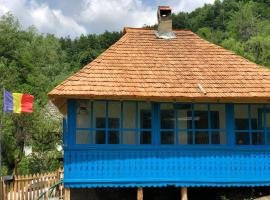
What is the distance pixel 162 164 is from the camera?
1265 centimetres

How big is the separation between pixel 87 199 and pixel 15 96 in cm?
509

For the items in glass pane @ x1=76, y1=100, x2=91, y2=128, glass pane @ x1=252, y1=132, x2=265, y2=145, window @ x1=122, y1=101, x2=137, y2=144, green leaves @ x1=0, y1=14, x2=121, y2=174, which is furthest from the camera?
green leaves @ x1=0, y1=14, x2=121, y2=174

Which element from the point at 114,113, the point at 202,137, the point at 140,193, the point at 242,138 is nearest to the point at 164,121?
the point at 202,137

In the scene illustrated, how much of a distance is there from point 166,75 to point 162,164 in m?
3.07

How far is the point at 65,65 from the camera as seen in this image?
2387 inches

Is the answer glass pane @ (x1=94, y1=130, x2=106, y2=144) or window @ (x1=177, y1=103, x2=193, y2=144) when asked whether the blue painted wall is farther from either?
glass pane @ (x1=94, y1=130, x2=106, y2=144)

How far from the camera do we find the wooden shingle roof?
40.5ft

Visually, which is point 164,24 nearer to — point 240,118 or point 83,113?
point 240,118

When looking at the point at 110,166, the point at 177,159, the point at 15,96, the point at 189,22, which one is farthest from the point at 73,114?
the point at 189,22

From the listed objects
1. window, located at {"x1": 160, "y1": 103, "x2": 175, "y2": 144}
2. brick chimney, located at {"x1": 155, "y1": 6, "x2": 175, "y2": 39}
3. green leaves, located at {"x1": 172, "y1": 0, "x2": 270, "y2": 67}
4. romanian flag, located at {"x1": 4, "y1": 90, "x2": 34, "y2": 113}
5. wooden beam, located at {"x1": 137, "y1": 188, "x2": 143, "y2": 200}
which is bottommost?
wooden beam, located at {"x1": 137, "y1": 188, "x2": 143, "y2": 200}

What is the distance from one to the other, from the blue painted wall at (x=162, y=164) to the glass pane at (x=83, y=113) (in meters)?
0.61

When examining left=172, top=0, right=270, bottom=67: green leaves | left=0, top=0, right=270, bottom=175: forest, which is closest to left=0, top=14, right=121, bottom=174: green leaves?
left=0, top=0, right=270, bottom=175: forest

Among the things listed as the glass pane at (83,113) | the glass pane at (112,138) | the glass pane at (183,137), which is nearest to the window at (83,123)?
the glass pane at (83,113)

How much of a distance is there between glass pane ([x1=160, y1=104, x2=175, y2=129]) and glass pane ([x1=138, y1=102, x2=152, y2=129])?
1.66 ft
